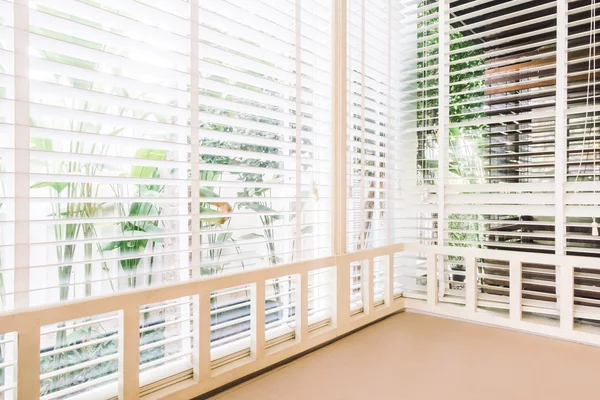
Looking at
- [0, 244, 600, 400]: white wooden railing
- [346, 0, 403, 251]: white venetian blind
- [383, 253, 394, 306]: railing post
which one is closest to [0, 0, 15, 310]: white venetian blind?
[0, 244, 600, 400]: white wooden railing

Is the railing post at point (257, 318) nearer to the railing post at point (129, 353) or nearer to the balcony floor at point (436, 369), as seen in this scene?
the balcony floor at point (436, 369)

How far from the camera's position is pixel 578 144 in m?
1.40

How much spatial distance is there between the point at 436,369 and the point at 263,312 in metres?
0.53

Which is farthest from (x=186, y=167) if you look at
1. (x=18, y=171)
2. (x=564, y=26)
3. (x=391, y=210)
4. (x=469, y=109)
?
(x=564, y=26)

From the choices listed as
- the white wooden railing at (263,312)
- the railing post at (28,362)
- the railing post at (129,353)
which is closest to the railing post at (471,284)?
the white wooden railing at (263,312)

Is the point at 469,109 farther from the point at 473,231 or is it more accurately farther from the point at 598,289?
the point at 598,289

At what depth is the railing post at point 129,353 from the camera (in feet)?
2.78

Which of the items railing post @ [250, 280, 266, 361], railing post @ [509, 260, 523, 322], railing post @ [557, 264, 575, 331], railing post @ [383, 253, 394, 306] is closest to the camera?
railing post @ [250, 280, 266, 361]

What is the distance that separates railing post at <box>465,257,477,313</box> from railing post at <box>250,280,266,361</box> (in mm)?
885

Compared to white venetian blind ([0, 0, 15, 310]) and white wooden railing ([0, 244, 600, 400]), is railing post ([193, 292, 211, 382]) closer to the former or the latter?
white wooden railing ([0, 244, 600, 400])

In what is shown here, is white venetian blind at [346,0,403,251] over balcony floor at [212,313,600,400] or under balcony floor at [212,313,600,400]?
over

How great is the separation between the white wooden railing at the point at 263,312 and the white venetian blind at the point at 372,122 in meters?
0.12

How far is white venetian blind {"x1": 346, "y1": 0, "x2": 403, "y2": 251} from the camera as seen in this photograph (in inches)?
58.9

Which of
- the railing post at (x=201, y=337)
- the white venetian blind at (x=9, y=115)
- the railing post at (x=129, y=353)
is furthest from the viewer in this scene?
the railing post at (x=201, y=337)
